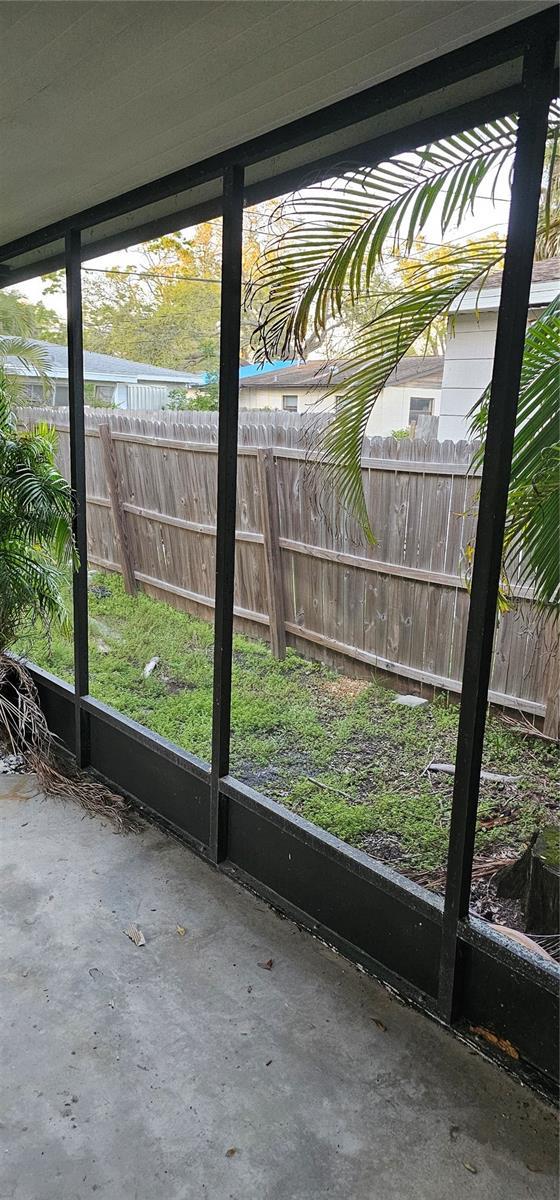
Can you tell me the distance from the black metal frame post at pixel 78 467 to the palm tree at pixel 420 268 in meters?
1.10

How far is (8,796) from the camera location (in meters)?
3.01

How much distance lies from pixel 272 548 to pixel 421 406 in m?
1.28

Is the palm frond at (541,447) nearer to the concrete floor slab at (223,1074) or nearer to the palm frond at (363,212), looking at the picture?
the palm frond at (363,212)

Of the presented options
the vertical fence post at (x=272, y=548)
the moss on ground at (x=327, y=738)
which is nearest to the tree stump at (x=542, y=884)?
the moss on ground at (x=327, y=738)

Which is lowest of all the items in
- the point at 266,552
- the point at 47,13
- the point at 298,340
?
the point at 266,552

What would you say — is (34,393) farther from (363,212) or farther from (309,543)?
(363,212)

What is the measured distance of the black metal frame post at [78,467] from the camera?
287 cm

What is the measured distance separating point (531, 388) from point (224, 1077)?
1752mm

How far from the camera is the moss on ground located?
2943 mm

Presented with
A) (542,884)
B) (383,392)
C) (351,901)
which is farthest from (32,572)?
(542,884)

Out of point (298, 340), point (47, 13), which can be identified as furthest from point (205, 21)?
point (298, 340)

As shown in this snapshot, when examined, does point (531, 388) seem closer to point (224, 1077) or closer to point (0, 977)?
point (224, 1077)

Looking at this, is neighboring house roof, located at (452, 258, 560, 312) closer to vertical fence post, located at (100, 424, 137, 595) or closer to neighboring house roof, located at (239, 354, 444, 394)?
neighboring house roof, located at (239, 354, 444, 394)

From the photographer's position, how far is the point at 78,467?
3.06m
